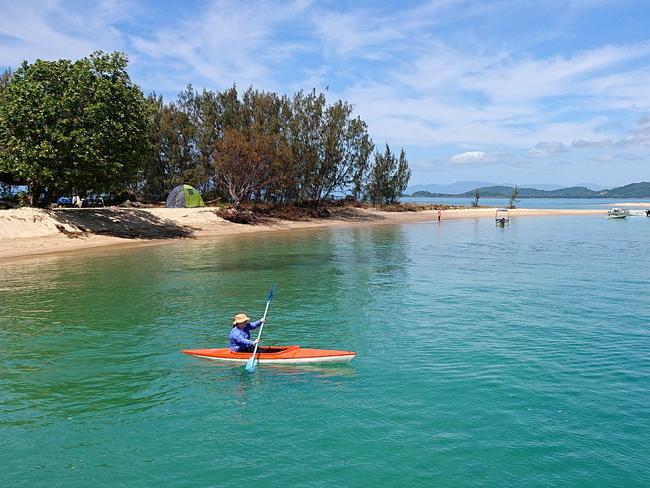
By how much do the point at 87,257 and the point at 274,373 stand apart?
96.7ft

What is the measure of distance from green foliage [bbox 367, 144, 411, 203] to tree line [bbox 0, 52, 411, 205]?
0.22 m

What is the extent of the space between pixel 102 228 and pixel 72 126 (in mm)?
10416

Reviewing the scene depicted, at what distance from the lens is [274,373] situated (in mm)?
15039

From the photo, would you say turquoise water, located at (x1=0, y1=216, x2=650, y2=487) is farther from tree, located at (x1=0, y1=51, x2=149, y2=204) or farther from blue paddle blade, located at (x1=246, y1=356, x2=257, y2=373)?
tree, located at (x1=0, y1=51, x2=149, y2=204)

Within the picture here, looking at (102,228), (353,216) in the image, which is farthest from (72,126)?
(353,216)

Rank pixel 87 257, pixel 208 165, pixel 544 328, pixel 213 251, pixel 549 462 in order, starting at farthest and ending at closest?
pixel 208 165, pixel 213 251, pixel 87 257, pixel 544 328, pixel 549 462

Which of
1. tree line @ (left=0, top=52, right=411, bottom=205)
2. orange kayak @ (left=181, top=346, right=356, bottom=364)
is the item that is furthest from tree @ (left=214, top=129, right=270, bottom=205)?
orange kayak @ (left=181, top=346, right=356, bottom=364)

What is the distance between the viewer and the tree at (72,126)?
136 feet

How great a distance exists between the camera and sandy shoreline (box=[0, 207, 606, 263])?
138 ft

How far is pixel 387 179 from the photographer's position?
105625mm

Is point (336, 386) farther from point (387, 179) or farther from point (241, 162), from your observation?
point (387, 179)

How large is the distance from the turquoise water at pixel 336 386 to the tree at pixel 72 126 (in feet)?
53.6

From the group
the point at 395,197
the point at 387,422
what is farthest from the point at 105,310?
→ the point at 395,197

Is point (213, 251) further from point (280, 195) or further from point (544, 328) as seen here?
point (280, 195)
